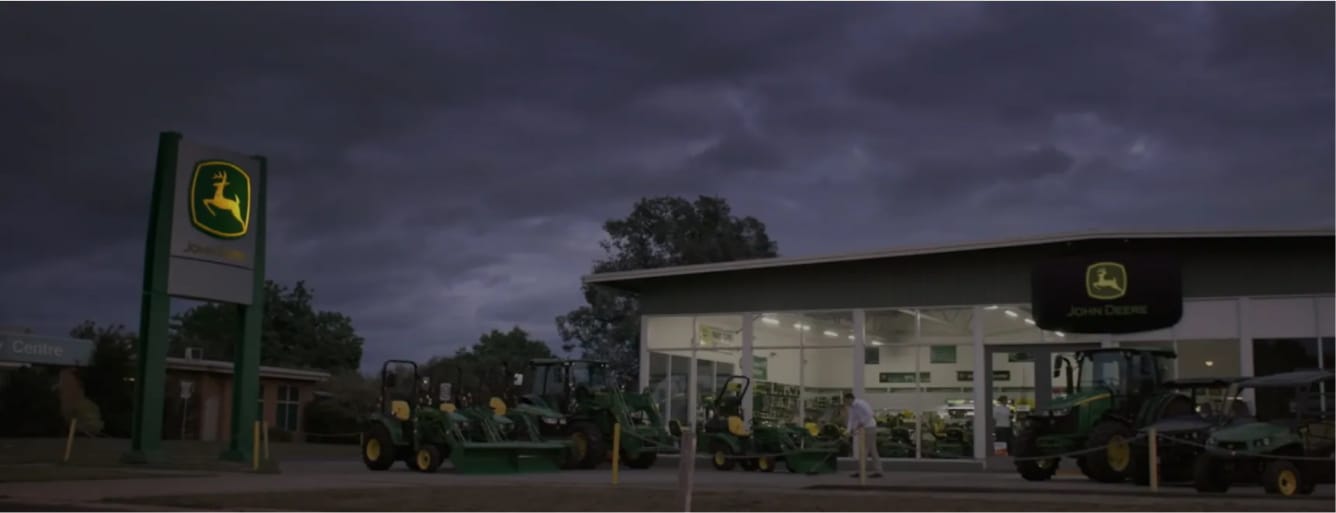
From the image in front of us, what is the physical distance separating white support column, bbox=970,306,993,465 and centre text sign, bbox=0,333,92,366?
1155 inches

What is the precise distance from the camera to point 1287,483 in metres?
15.1

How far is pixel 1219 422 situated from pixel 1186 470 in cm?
143

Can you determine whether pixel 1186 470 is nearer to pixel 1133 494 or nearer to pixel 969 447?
pixel 1133 494

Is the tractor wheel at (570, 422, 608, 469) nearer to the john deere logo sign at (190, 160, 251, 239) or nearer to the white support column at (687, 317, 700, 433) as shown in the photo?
the white support column at (687, 317, 700, 433)

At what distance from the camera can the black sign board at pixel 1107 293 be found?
81.6ft

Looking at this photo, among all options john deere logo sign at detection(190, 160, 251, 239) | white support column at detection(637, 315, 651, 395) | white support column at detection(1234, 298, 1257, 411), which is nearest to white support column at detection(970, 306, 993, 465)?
white support column at detection(1234, 298, 1257, 411)

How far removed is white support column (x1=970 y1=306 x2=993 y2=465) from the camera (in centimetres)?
2608

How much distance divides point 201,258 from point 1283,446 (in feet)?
54.8

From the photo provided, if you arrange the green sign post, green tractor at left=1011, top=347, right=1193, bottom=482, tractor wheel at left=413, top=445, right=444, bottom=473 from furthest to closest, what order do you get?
tractor wheel at left=413, top=445, right=444, bottom=473
the green sign post
green tractor at left=1011, top=347, right=1193, bottom=482

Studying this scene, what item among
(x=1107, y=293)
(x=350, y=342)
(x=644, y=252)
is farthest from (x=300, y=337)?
(x=1107, y=293)

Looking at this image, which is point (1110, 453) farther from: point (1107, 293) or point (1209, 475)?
point (1107, 293)

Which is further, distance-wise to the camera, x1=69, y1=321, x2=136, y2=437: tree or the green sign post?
x1=69, y1=321, x2=136, y2=437: tree

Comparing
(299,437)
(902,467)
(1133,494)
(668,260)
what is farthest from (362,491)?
(668,260)

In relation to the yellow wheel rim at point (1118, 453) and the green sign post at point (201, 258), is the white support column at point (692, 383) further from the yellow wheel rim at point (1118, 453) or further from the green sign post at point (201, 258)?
the yellow wheel rim at point (1118, 453)
